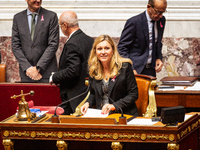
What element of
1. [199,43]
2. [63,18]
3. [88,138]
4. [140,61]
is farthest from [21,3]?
[88,138]

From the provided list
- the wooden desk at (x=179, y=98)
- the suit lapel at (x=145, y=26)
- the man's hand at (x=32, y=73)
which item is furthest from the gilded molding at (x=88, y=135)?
the man's hand at (x=32, y=73)

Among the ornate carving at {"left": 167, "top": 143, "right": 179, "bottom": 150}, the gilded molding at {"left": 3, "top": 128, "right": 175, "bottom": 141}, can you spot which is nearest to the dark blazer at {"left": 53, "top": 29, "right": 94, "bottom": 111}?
the gilded molding at {"left": 3, "top": 128, "right": 175, "bottom": 141}

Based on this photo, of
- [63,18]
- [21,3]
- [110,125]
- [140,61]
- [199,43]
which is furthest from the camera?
[21,3]

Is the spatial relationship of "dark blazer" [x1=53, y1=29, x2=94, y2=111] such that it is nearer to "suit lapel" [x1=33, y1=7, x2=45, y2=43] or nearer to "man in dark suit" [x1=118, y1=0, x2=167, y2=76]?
"man in dark suit" [x1=118, y1=0, x2=167, y2=76]

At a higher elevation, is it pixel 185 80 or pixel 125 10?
pixel 125 10

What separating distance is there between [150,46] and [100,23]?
1783 millimetres

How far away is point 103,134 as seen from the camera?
7.38ft

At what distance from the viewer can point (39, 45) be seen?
15.9 feet

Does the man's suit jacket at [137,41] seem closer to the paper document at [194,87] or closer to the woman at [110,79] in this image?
the paper document at [194,87]

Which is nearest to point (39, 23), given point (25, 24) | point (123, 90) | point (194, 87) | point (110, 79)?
point (25, 24)

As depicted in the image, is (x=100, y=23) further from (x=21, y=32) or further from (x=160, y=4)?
(x=160, y=4)

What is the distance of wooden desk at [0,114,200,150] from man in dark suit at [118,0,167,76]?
1.83 meters

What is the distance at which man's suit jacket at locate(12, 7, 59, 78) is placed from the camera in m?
4.80

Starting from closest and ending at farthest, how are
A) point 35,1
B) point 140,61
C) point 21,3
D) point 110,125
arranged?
point 110,125
point 140,61
point 35,1
point 21,3
